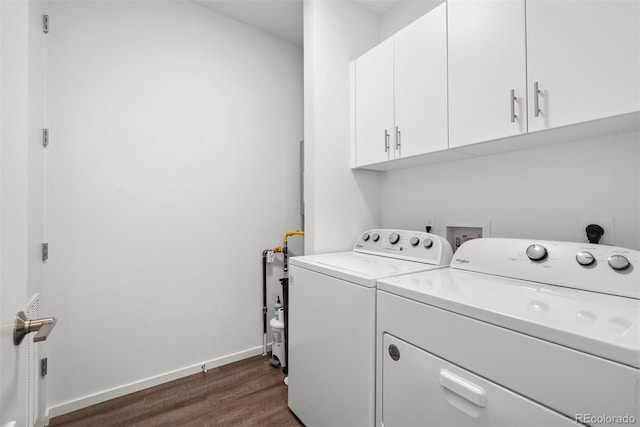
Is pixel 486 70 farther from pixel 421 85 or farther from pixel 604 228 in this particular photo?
pixel 604 228

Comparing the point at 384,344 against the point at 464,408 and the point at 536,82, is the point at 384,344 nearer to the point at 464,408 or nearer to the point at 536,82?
the point at 464,408

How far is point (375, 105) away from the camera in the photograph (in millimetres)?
1767

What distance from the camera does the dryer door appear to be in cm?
70

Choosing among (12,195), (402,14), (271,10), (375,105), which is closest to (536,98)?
(375,105)

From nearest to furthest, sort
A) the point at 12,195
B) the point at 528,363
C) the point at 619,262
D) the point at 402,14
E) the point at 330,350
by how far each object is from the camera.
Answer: the point at 12,195 → the point at 528,363 → the point at 619,262 → the point at 330,350 → the point at 402,14

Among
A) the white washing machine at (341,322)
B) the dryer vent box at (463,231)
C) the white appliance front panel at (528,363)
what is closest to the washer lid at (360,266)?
the white washing machine at (341,322)

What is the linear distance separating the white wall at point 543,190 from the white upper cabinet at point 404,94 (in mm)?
347

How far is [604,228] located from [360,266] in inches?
40.8

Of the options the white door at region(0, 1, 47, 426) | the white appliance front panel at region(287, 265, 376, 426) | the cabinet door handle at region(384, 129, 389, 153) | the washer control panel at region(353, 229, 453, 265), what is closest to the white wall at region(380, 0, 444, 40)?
the cabinet door handle at region(384, 129, 389, 153)

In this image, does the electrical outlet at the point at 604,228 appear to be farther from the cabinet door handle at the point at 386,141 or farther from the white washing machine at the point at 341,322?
the cabinet door handle at the point at 386,141

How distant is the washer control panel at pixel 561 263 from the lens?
906 millimetres

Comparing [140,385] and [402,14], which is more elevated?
[402,14]

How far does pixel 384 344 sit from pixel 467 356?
0.33 m

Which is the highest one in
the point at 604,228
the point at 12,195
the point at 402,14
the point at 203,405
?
the point at 402,14
